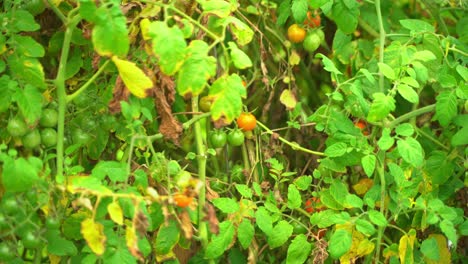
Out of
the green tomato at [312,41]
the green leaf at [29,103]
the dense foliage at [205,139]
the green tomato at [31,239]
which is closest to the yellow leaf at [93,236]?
the dense foliage at [205,139]

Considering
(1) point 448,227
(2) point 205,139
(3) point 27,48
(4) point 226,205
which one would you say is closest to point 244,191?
(4) point 226,205

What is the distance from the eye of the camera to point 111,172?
1440 mm

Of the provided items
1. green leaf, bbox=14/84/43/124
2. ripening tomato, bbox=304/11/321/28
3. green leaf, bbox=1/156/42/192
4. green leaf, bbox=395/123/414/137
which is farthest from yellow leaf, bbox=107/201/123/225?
ripening tomato, bbox=304/11/321/28

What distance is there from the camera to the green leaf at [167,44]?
1.32m

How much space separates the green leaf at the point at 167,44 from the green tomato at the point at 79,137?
1.09ft

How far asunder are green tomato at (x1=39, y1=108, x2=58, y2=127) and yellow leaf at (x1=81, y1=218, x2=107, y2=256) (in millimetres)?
222

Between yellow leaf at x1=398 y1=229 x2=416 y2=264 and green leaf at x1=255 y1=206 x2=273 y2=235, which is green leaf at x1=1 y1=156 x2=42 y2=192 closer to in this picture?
green leaf at x1=255 y1=206 x2=273 y2=235

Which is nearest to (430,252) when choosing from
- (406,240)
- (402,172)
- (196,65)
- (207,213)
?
(406,240)

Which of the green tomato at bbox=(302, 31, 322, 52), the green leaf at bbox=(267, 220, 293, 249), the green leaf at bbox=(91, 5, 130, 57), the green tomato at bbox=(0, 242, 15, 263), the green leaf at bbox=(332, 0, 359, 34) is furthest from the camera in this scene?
the green tomato at bbox=(302, 31, 322, 52)

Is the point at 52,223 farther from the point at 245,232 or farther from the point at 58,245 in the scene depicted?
the point at 245,232

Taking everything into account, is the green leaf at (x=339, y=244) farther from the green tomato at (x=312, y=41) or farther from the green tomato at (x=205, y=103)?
the green tomato at (x=312, y=41)

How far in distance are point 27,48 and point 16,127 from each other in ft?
0.48

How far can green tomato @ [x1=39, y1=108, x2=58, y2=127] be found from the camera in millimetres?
1493

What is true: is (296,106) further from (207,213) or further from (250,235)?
(207,213)
